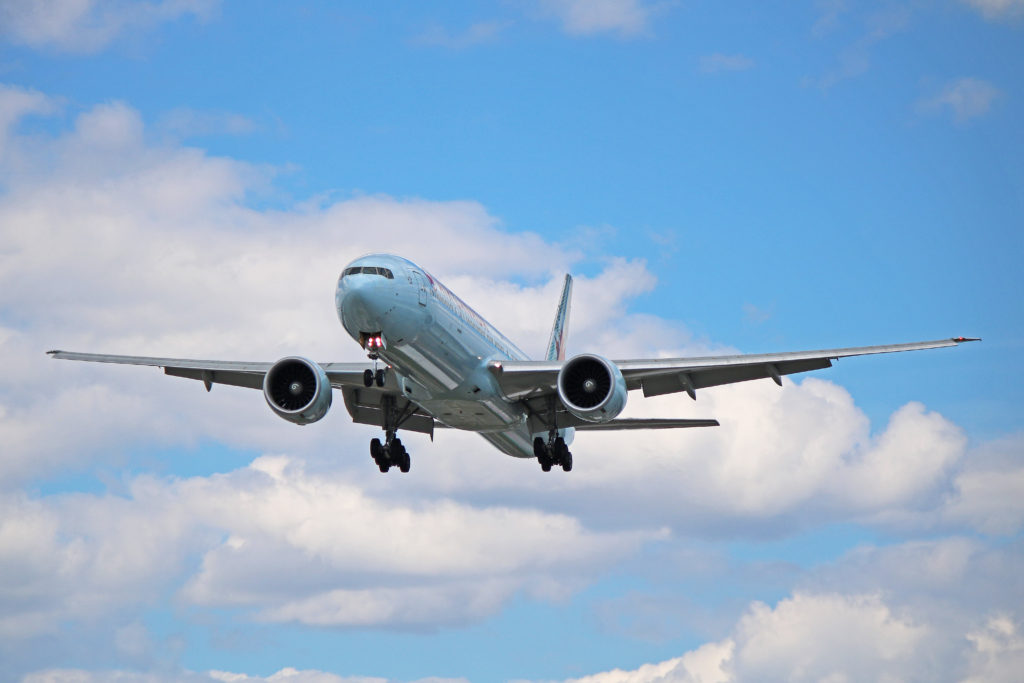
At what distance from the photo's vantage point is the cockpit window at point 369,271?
35.8 meters

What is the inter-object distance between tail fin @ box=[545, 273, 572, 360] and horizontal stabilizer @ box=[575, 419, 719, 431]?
36.6ft

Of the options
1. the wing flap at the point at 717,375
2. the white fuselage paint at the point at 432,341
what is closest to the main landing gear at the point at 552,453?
the white fuselage paint at the point at 432,341

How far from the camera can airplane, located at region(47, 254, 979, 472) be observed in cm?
3609

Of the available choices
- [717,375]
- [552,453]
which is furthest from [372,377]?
[717,375]

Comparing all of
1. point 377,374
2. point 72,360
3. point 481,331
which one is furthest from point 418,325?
point 72,360

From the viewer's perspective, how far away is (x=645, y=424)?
148ft

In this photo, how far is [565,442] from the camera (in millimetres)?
46969

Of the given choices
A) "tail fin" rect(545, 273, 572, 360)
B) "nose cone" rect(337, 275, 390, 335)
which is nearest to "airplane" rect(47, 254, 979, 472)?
"nose cone" rect(337, 275, 390, 335)

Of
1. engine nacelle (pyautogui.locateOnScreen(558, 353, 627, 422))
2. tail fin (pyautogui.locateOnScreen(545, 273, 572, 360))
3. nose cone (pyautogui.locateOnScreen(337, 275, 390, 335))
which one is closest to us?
nose cone (pyautogui.locateOnScreen(337, 275, 390, 335))

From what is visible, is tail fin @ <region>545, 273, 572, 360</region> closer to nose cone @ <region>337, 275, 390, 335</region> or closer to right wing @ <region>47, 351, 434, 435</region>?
right wing @ <region>47, 351, 434, 435</region>

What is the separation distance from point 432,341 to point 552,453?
8.58m

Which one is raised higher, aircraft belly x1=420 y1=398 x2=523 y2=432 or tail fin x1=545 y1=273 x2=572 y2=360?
tail fin x1=545 y1=273 x2=572 y2=360

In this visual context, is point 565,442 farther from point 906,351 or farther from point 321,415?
point 906,351

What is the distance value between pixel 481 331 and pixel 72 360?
13.4 meters
